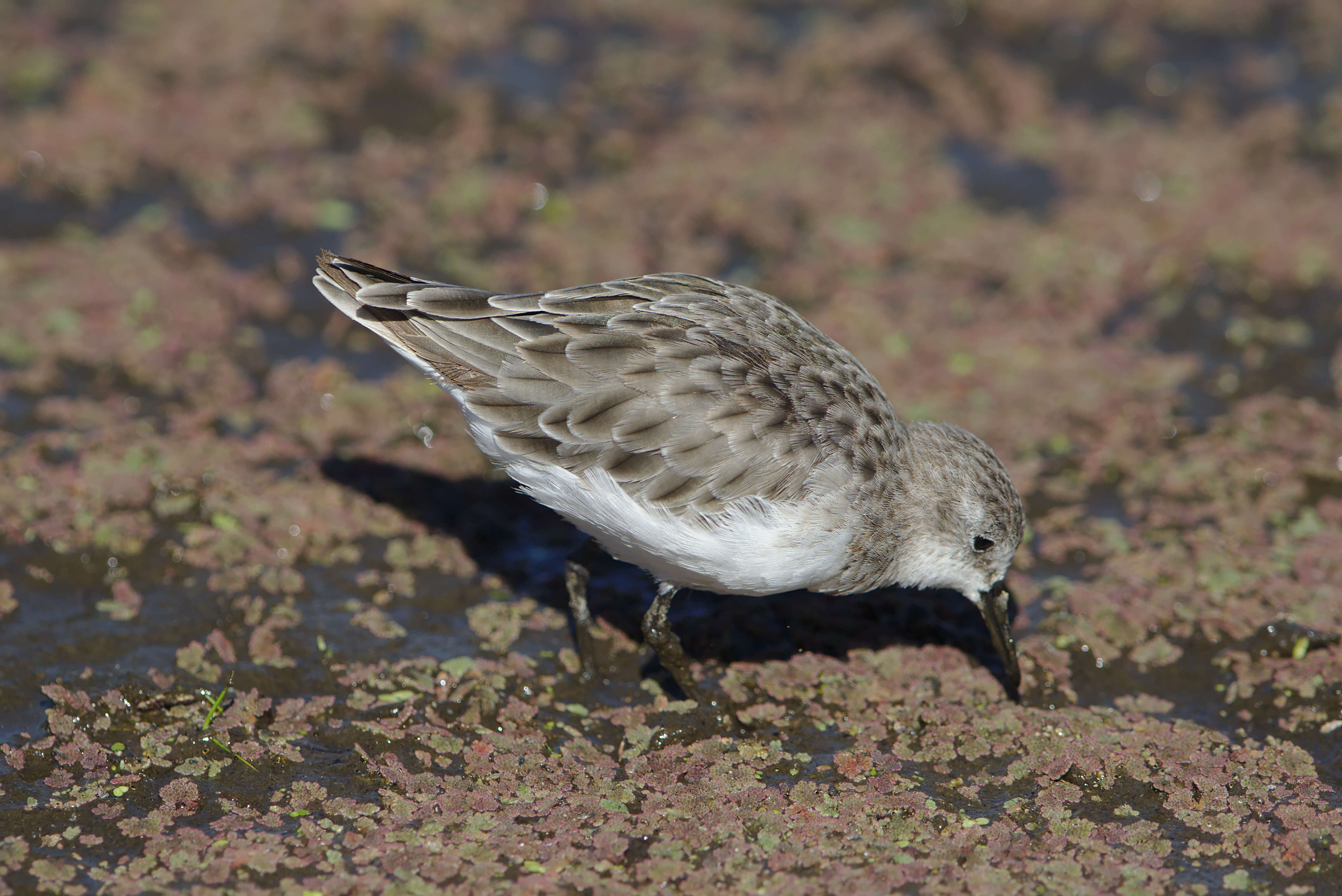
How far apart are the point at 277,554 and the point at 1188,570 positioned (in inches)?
209

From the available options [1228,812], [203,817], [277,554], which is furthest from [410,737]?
[1228,812]

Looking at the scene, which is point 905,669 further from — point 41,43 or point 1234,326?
point 41,43

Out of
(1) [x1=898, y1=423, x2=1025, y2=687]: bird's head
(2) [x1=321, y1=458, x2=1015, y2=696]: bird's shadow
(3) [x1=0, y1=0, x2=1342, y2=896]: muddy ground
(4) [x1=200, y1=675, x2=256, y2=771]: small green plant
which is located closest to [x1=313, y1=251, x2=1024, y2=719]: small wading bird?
(1) [x1=898, y1=423, x2=1025, y2=687]: bird's head

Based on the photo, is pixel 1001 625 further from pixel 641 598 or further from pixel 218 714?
pixel 218 714

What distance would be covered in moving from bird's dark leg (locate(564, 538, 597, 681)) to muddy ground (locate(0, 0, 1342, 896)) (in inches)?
5.1

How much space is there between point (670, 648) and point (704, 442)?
3.85ft

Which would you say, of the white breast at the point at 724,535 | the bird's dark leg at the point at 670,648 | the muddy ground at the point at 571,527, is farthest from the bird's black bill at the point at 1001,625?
the bird's dark leg at the point at 670,648

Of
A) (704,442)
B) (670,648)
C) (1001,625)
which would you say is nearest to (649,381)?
(704,442)

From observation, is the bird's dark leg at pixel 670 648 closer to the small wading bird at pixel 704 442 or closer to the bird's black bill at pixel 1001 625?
the small wading bird at pixel 704 442

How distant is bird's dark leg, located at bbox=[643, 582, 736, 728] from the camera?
6641 mm

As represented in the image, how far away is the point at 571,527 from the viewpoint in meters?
8.12

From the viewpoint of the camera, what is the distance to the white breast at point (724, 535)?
6105 millimetres

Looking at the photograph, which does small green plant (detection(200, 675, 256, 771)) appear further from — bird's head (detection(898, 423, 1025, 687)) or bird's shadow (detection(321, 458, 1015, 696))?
bird's head (detection(898, 423, 1025, 687))

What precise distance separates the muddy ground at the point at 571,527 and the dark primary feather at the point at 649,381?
1374 millimetres
